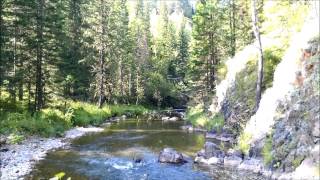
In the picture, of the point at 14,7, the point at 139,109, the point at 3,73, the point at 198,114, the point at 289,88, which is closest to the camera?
the point at 289,88

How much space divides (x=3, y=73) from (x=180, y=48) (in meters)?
63.7

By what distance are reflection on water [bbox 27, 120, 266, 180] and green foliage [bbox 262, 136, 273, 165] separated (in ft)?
5.39

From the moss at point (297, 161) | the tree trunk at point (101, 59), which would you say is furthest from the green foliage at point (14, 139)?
the tree trunk at point (101, 59)

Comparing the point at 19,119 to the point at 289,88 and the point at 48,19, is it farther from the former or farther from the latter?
the point at 289,88

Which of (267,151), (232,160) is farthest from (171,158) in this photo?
(267,151)

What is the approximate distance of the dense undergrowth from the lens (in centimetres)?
2664

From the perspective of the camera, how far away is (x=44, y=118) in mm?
30641

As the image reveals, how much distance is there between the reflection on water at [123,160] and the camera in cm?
1767

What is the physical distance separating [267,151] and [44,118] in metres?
18.6

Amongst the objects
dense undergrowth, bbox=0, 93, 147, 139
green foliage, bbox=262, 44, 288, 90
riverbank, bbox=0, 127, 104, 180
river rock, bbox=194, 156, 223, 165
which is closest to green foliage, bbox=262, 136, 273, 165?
river rock, bbox=194, 156, 223, 165

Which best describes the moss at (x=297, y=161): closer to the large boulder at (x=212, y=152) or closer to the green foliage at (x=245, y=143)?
the green foliage at (x=245, y=143)

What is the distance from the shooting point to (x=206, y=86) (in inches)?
1848

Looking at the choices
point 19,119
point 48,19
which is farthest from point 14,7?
point 19,119

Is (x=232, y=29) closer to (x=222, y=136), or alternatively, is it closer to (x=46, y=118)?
(x=222, y=136)
